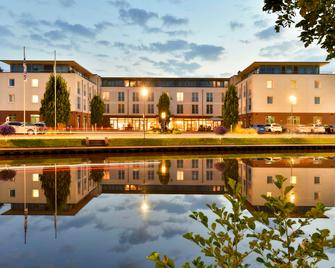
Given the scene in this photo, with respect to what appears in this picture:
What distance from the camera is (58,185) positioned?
18.9 metres

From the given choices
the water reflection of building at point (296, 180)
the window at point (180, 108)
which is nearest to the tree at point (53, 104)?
the water reflection of building at point (296, 180)

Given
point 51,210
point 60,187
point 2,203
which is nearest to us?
point 51,210

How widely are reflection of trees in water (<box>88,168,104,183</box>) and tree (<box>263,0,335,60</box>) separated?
17.4 m

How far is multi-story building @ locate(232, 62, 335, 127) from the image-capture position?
225 feet

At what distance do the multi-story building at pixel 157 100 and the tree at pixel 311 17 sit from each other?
80.5 m

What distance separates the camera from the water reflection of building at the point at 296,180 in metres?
15.9

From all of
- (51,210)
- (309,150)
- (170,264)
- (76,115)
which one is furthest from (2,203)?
(76,115)

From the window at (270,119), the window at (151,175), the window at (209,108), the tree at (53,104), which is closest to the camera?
the window at (151,175)

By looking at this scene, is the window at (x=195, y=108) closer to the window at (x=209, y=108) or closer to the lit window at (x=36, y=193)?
the window at (x=209, y=108)

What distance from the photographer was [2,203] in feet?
49.7

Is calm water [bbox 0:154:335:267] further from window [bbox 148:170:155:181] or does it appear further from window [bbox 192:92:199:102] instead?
window [bbox 192:92:199:102]

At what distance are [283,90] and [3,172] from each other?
5922 cm

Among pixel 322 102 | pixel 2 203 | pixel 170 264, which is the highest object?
pixel 322 102

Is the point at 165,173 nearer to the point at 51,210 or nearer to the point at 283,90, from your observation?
the point at 51,210
